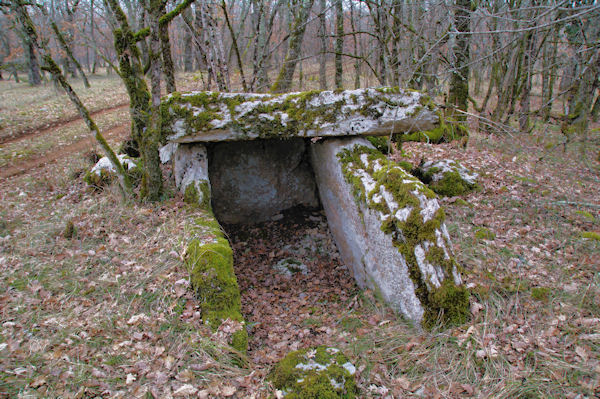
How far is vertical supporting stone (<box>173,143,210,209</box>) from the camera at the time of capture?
496 cm

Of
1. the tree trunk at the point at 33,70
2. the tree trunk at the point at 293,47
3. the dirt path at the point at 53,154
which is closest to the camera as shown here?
the tree trunk at the point at 293,47

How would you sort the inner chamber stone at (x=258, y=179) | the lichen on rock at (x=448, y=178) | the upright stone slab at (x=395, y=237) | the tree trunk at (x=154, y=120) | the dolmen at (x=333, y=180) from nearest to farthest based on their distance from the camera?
the upright stone slab at (x=395, y=237) < the dolmen at (x=333, y=180) < the tree trunk at (x=154, y=120) < the lichen on rock at (x=448, y=178) < the inner chamber stone at (x=258, y=179)

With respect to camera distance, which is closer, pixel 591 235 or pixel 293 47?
pixel 591 235

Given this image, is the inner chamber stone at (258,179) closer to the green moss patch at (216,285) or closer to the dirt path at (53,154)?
the green moss patch at (216,285)

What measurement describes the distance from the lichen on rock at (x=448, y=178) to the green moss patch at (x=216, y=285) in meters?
3.51

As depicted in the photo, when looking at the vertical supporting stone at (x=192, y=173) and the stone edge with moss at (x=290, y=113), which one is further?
the vertical supporting stone at (x=192, y=173)

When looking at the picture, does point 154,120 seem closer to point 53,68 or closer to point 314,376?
point 53,68

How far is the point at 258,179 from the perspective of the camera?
6.14m

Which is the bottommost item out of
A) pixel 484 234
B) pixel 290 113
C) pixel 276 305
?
pixel 276 305

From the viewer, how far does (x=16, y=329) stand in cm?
298

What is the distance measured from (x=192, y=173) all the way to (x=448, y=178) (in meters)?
3.91

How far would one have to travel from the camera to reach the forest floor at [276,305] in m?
2.71

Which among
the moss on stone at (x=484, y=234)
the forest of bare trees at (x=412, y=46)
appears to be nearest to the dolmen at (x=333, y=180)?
the forest of bare trees at (x=412, y=46)

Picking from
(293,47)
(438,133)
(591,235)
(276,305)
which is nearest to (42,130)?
(293,47)
